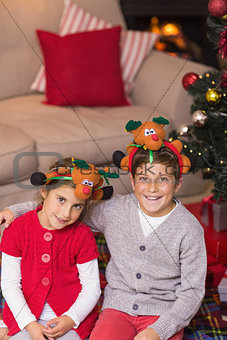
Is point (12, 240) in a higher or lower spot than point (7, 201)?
higher

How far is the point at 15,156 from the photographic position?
1.84 m

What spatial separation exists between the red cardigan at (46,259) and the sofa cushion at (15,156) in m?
0.49

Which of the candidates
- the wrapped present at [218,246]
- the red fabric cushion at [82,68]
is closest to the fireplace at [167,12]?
the red fabric cushion at [82,68]

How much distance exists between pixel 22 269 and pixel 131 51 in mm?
1441

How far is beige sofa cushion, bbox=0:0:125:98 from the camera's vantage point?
231 centimetres

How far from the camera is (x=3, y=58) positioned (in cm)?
232

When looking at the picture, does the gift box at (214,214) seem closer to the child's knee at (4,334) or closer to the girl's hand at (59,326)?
the girl's hand at (59,326)

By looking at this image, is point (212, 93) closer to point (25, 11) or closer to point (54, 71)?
point (54, 71)

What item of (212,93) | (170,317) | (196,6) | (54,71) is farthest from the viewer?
(196,6)

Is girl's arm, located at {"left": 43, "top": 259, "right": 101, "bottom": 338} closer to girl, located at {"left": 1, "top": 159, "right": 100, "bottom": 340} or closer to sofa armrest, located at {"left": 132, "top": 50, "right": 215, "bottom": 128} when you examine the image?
girl, located at {"left": 1, "top": 159, "right": 100, "bottom": 340}

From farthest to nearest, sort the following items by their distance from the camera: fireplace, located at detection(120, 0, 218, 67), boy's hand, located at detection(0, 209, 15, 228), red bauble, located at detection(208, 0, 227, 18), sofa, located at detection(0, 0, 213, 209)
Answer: fireplace, located at detection(120, 0, 218, 67)
sofa, located at detection(0, 0, 213, 209)
red bauble, located at detection(208, 0, 227, 18)
boy's hand, located at detection(0, 209, 15, 228)

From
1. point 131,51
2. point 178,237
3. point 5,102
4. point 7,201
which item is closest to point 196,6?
point 131,51

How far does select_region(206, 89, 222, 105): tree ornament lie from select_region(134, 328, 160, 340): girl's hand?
894 mm

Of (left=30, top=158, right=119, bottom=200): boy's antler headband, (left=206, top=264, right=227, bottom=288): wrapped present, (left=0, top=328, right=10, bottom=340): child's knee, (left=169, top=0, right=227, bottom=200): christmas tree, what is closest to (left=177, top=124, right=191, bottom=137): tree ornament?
(left=169, top=0, right=227, bottom=200): christmas tree
